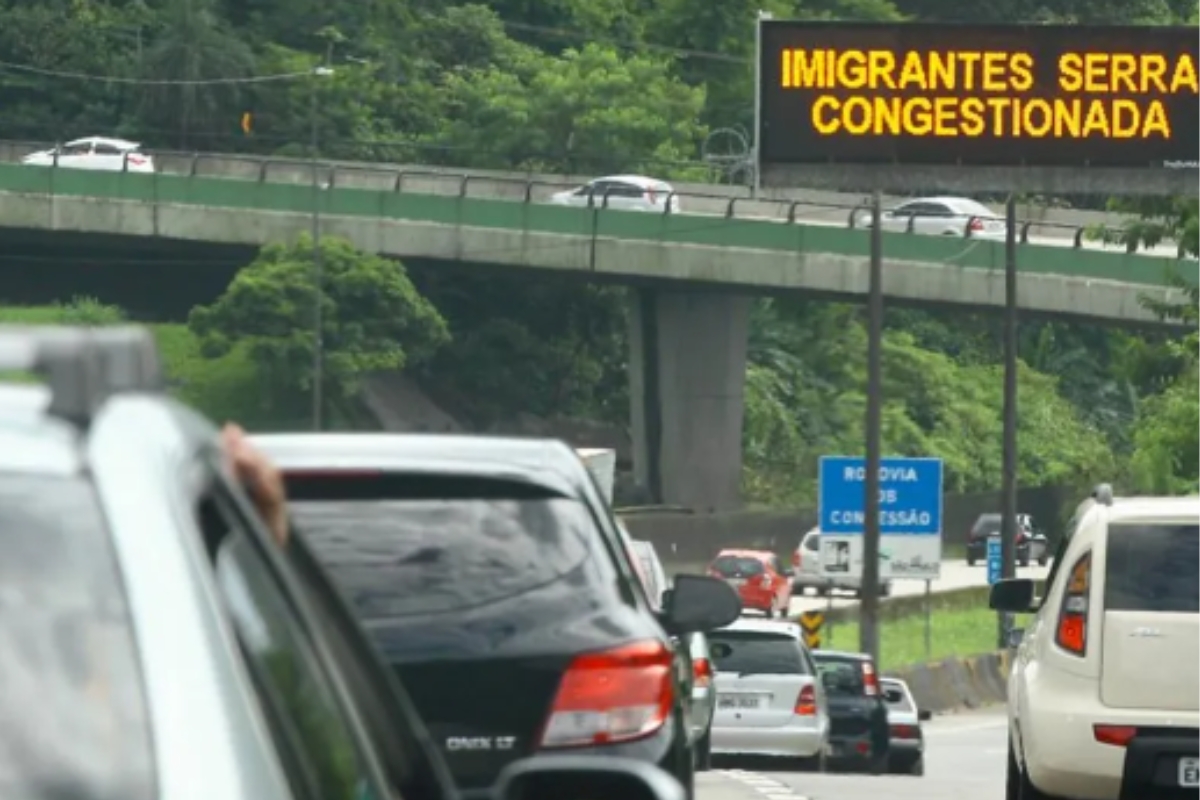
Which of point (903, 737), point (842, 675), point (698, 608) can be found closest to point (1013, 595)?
point (698, 608)

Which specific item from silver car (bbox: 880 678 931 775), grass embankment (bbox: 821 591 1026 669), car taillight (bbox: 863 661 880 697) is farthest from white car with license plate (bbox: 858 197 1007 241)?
car taillight (bbox: 863 661 880 697)

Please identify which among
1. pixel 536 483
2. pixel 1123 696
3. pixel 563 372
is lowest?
pixel 563 372

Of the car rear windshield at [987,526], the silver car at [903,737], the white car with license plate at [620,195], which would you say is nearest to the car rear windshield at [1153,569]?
the silver car at [903,737]

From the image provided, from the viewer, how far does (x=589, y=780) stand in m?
4.28

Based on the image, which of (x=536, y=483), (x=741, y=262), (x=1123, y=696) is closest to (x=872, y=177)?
(x=1123, y=696)

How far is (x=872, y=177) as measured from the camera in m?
33.7

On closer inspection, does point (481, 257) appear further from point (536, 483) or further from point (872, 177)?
point (536, 483)

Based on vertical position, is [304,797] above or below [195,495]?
below

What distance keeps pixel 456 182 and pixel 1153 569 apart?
74.6m

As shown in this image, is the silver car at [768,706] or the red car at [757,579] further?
the red car at [757,579]

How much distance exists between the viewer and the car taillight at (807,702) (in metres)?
30.0

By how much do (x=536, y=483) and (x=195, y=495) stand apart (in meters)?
5.47

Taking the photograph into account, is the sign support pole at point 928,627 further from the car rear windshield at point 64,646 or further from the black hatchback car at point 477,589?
the car rear windshield at point 64,646

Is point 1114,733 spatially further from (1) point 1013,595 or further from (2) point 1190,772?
(1) point 1013,595
